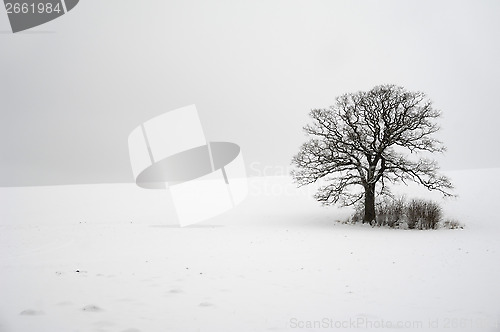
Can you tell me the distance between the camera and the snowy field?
21.2 ft

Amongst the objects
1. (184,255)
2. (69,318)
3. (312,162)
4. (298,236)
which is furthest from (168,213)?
(69,318)

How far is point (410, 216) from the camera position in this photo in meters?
22.9

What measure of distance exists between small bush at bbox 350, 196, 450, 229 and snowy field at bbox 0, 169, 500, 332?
1.68 metres

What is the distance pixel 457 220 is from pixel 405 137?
7116 mm

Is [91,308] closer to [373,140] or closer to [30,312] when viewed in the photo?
[30,312]

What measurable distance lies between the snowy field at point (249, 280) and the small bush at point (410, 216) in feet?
5.51

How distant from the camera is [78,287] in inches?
333

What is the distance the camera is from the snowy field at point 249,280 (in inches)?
255

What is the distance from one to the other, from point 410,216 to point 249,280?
56.6 feet

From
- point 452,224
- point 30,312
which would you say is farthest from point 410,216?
point 30,312

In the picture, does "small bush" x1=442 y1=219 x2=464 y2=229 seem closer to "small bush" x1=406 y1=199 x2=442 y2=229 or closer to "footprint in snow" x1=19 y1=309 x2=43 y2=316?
"small bush" x1=406 y1=199 x2=442 y2=229

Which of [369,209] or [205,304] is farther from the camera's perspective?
[369,209]

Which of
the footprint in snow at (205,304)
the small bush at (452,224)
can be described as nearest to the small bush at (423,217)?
the small bush at (452,224)

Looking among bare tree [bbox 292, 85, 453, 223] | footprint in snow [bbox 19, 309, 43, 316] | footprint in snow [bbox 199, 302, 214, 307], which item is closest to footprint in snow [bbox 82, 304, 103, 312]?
footprint in snow [bbox 19, 309, 43, 316]
